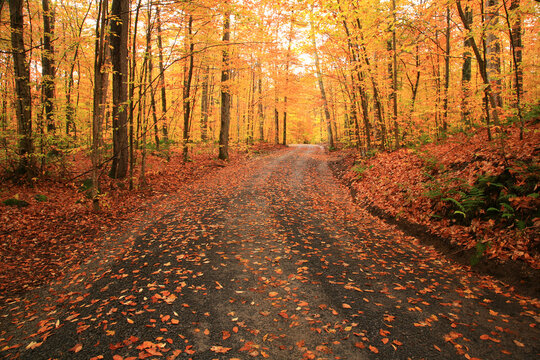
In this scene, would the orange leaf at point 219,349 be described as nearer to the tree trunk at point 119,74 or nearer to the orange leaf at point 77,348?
the orange leaf at point 77,348

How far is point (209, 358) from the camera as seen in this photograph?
3.00 metres

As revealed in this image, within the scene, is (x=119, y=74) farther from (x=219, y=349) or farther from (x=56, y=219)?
(x=219, y=349)

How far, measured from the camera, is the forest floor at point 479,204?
437 cm

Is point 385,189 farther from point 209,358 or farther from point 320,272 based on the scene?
point 209,358

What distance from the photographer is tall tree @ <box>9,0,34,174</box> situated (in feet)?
27.4

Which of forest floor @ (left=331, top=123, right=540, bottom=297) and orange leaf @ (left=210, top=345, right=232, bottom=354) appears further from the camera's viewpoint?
forest floor @ (left=331, top=123, right=540, bottom=297)

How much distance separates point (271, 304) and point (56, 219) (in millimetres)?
6830

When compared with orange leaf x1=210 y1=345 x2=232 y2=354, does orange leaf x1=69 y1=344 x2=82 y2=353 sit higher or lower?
lower

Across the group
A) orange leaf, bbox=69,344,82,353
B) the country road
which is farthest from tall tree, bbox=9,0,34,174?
orange leaf, bbox=69,344,82,353

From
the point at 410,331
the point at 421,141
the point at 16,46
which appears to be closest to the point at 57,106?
the point at 16,46

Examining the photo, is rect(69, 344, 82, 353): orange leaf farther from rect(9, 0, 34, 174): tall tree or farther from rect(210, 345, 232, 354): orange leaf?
rect(9, 0, 34, 174): tall tree

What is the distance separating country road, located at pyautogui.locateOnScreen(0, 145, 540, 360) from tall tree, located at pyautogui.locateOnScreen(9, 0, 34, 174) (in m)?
5.68

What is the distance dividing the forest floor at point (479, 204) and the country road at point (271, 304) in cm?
37

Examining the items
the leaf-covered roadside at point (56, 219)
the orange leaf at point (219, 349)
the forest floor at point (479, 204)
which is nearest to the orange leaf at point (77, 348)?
the orange leaf at point (219, 349)
